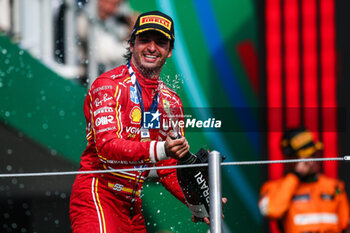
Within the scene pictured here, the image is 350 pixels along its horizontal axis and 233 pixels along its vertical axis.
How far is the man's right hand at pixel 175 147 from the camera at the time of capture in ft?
8.70

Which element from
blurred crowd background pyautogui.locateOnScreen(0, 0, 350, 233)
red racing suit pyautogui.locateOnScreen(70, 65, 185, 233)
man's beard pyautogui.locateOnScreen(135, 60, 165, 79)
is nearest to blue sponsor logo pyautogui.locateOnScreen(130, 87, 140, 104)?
red racing suit pyautogui.locateOnScreen(70, 65, 185, 233)

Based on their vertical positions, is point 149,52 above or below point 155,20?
below

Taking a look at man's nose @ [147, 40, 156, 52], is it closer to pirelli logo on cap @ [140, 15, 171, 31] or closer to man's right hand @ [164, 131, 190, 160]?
pirelli logo on cap @ [140, 15, 171, 31]

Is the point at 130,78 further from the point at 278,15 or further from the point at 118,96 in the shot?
the point at 278,15

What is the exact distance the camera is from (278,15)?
4.07m

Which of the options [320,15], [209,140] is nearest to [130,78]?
[209,140]

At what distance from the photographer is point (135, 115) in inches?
Answer: 118

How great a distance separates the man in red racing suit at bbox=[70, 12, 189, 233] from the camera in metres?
2.82

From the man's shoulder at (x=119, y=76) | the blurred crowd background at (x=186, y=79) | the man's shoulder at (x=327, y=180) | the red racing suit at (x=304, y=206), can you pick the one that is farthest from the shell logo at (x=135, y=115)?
the man's shoulder at (x=327, y=180)

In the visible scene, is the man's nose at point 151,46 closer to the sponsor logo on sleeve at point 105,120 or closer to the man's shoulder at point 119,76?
the man's shoulder at point 119,76

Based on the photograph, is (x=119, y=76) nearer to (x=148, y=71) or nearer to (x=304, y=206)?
(x=148, y=71)

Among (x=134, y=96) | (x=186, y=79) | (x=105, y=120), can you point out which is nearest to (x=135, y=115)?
(x=134, y=96)

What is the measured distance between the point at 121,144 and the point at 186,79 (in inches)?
41.9

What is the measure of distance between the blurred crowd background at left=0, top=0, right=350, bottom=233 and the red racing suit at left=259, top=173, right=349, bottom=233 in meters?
0.12
